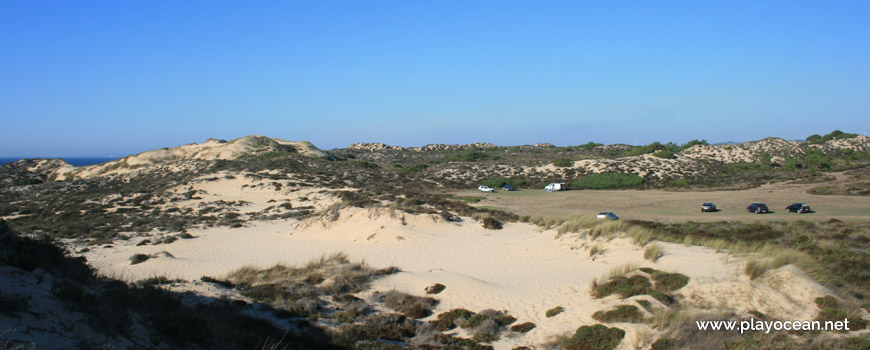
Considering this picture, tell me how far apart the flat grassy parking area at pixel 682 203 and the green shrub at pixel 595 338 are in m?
23.9

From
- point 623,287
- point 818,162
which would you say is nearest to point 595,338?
point 623,287

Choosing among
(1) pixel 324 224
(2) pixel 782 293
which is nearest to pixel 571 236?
(2) pixel 782 293

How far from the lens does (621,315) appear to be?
10789 millimetres

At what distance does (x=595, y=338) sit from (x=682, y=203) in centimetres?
3589

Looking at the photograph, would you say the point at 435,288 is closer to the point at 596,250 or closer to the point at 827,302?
the point at 596,250

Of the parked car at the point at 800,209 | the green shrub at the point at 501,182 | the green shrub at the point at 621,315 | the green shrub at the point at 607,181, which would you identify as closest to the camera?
the green shrub at the point at 621,315

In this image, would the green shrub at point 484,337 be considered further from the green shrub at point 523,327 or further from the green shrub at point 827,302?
the green shrub at point 827,302

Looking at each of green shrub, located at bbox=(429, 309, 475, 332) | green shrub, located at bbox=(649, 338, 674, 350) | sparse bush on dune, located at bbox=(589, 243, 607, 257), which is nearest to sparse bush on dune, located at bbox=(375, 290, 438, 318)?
green shrub, located at bbox=(429, 309, 475, 332)

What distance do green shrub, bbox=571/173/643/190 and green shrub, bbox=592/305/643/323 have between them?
48213 millimetres

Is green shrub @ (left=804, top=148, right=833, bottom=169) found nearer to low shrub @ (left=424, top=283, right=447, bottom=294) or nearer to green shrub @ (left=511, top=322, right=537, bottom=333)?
low shrub @ (left=424, top=283, right=447, bottom=294)

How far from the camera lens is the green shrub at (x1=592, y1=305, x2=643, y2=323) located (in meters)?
10.6

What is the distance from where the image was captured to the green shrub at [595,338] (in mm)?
9617

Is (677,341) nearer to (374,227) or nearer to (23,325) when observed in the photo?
(23,325)

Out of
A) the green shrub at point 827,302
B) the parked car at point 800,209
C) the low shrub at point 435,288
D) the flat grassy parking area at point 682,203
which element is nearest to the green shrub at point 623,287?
the green shrub at point 827,302
